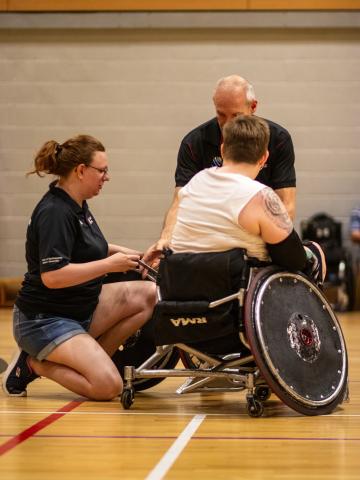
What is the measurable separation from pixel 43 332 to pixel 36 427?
75 centimetres

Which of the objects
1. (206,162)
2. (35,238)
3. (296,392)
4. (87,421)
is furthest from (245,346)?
(206,162)

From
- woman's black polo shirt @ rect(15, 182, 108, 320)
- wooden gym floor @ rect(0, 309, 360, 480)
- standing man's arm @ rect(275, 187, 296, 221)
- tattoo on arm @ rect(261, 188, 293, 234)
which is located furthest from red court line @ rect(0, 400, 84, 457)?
standing man's arm @ rect(275, 187, 296, 221)

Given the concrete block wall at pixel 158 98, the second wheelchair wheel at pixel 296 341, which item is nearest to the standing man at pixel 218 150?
the second wheelchair wheel at pixel 296 341

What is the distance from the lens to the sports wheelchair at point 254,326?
355cm

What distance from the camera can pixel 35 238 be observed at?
13.7 feet

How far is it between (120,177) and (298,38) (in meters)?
2.29

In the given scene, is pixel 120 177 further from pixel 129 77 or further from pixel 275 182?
pixel 275 182

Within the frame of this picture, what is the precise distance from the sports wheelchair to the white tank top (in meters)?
0.05

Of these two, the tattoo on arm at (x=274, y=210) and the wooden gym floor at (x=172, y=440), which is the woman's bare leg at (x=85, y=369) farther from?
the tattoo on arm at (x=274, y=210)

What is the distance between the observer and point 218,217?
12.1 ft

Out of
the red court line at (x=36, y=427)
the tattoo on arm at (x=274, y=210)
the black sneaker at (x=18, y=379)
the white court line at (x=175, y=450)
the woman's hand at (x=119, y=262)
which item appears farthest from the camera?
the black sneaker at (x=18, y=379)

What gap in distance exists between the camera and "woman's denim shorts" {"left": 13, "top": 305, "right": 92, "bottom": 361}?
4.15 meters

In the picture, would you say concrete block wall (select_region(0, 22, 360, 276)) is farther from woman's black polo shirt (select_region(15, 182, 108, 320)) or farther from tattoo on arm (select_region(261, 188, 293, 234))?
tattoo on arm (select_region(261, 188, 293, 234))

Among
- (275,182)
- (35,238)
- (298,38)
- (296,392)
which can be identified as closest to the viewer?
(296,392)
